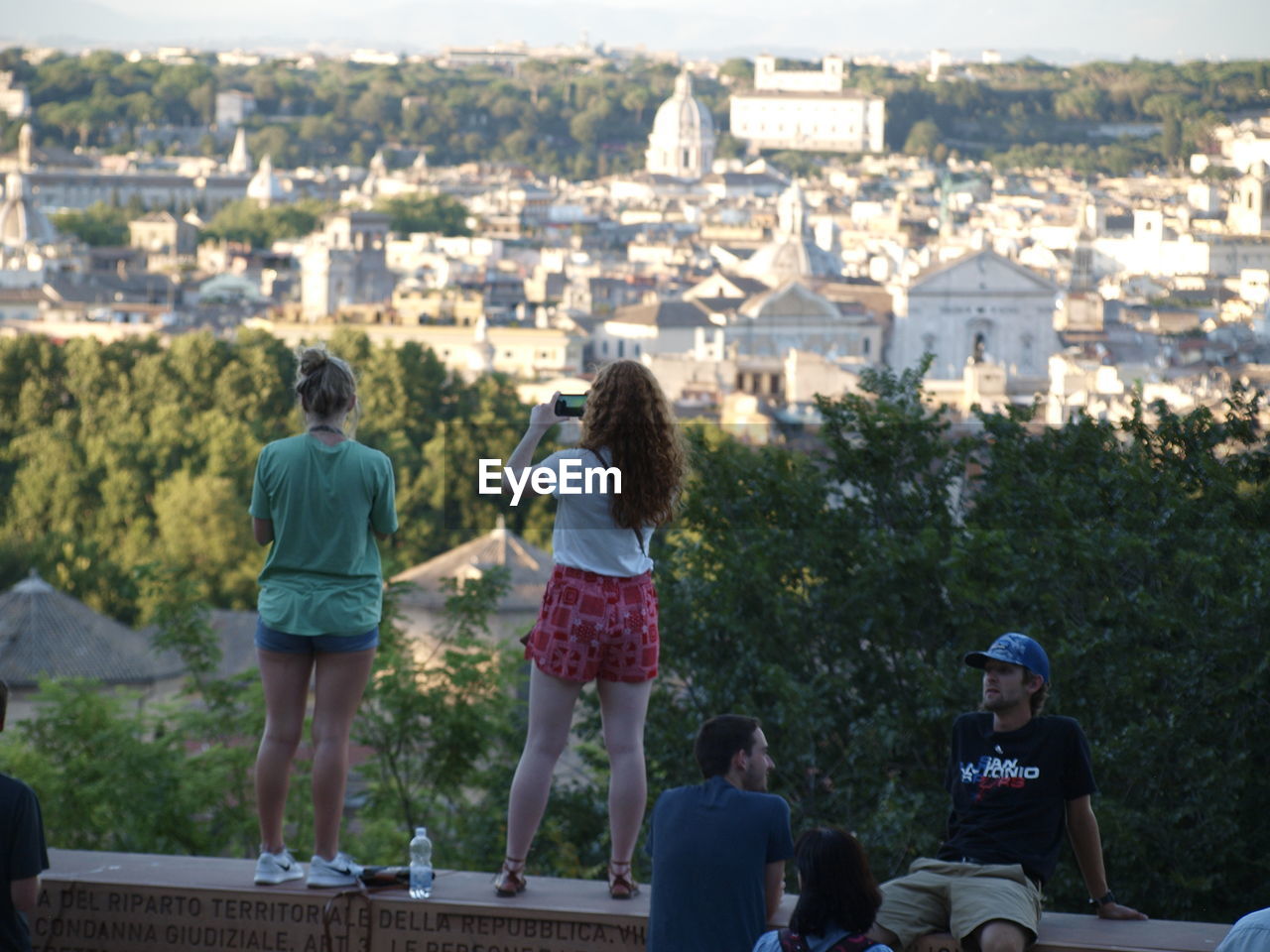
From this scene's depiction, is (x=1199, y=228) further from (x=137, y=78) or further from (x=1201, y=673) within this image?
(x=1201, y=673)

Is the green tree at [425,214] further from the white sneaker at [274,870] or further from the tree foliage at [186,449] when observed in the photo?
the white sneaker at [274,870]

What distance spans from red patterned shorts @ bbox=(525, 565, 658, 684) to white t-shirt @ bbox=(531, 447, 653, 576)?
3cm

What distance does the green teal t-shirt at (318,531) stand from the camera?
5.72 meters

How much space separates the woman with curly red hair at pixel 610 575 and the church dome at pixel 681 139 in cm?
15081

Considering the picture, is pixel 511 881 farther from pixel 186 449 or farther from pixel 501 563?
pixel 186 449

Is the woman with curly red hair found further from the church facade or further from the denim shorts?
the church facade

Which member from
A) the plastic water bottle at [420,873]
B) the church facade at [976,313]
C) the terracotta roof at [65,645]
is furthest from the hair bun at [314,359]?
the church facade at [976,313]

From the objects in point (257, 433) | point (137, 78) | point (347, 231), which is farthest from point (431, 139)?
point (257, 433)

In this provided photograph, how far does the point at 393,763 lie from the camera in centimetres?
1455

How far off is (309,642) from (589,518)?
0.68 m

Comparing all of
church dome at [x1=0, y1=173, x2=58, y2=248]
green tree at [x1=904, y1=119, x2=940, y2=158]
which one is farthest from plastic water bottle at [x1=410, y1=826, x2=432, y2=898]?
green tree at [x1=904, y1=119, x2=940, y2=158]

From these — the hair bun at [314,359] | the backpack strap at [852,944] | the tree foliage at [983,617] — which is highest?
the hair bun at [314,359]

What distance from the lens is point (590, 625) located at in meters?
5.62

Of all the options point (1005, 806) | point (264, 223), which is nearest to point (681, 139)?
point (264, 223)
